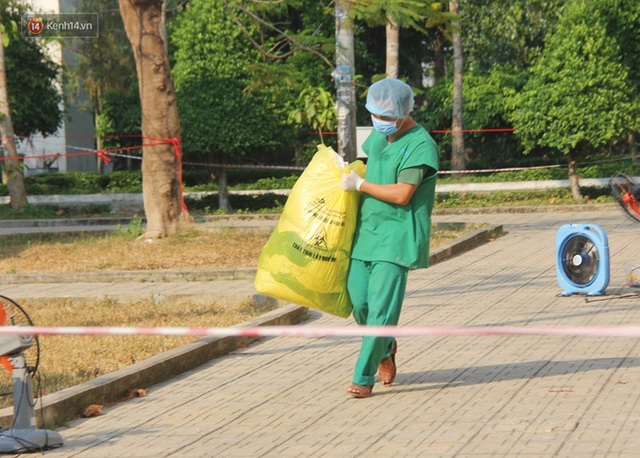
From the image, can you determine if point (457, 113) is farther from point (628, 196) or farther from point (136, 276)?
point (628, 196)

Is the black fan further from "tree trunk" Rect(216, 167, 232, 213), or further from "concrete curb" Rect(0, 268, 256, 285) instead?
"tree trunk" Rect(216, 167, 232, 213)

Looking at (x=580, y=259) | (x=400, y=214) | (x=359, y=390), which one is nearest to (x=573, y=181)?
(x=580, y=259)

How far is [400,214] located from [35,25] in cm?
2913

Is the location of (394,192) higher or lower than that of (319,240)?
higher

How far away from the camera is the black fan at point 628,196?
1200 centimetres

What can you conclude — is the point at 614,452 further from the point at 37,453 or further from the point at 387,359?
the point at 37,453

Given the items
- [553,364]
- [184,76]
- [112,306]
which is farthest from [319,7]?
[553,364]

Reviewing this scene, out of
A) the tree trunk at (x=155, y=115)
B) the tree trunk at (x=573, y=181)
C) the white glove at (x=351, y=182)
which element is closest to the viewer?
the white glove at (x=351, y=182)

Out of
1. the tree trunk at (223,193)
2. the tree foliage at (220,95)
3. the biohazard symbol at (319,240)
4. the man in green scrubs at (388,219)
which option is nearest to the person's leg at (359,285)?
the man in green scrubs at (388,219)

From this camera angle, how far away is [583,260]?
11.9 metres

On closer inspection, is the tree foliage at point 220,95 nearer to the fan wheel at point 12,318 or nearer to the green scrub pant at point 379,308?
the green scrub pant at point 379,308

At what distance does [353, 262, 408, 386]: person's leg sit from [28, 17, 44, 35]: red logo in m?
28.5

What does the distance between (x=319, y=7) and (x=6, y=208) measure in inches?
387

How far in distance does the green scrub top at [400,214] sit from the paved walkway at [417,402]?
885 millimetres
